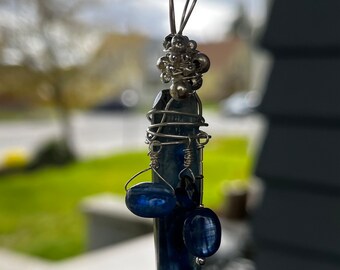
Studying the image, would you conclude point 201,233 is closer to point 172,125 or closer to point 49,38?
point 172,125

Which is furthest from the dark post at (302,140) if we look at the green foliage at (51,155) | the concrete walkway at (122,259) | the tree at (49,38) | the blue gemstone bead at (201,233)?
the green foliage at (51,155)

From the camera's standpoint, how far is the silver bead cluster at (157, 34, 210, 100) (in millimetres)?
→ 257

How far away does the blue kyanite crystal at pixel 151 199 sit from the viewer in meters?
0.25

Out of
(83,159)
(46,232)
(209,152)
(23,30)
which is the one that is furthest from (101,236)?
(209,152)

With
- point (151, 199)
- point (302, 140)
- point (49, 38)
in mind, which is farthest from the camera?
point (49, 38)

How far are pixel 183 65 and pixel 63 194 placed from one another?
101 inches

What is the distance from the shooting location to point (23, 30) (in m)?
Answer: 2.08

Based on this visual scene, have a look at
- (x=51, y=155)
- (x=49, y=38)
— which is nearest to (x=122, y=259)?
(x=49, y=38)

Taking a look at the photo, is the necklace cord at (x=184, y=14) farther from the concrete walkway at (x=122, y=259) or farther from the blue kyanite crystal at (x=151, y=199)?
the concrete walkway at (x=122, y=259)

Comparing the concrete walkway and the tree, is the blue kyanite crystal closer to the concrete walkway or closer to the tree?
the concrete walkway

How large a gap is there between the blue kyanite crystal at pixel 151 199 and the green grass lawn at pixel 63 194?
196 centimetres

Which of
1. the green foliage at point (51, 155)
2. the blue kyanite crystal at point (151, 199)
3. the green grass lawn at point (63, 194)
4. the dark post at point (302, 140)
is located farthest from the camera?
the green foliage at point (51, 155)

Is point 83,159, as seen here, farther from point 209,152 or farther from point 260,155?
point 260,155

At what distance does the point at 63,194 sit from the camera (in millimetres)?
2748
